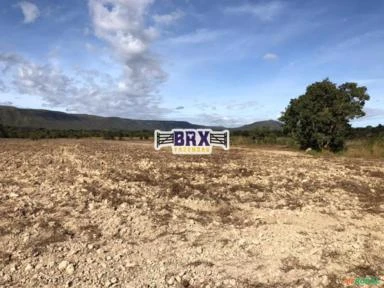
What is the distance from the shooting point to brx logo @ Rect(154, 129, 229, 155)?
39.4 ft

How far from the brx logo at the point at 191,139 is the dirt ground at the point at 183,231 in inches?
115

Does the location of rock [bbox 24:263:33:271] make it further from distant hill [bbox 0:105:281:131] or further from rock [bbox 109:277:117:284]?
distant hill [bbox 0:105:281:131]

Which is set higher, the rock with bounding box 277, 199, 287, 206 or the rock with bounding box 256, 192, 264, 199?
the rock with bounding box 256, 192, 264, 199

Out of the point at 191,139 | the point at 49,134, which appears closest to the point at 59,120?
the point at 49,134

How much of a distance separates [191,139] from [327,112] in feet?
49.3

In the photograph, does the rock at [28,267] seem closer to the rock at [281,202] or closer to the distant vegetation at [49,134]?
the rock at [281,202]

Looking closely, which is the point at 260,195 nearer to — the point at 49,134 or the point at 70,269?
the point at 70,269

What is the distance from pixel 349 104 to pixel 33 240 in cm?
2278

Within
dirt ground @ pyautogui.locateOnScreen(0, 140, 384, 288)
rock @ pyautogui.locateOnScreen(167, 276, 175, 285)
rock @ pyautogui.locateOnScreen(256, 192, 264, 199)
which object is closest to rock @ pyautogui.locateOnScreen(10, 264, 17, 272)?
dirt ground @ pyautogui.locateOnScreen(0, 140, 384, 288)

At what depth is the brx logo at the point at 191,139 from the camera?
473 inches

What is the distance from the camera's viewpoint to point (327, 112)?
2520 cm

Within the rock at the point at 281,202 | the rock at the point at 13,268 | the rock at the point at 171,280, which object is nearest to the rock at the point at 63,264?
the rock at the point at 13,268

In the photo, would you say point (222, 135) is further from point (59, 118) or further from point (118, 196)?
point (59, 118)

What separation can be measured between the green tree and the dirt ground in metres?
17.0
